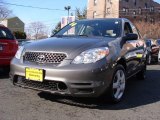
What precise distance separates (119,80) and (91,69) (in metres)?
1.05

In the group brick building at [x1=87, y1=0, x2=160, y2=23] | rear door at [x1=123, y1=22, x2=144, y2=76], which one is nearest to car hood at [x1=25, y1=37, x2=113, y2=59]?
rear door at [x1=123, y1=22, x2=144, y2=76]

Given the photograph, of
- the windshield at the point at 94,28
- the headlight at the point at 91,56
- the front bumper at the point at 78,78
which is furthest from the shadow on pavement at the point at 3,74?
the headlight at the point at 91,56

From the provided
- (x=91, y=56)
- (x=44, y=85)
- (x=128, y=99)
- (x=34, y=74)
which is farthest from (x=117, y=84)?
(x=34, y=74)

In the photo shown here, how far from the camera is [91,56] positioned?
5008mm

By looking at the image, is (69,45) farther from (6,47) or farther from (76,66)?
(6,47)

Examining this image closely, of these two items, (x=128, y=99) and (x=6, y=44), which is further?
(x=6, y=44)

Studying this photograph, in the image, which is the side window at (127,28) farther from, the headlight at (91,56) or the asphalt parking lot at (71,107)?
the headlight at (91,56)

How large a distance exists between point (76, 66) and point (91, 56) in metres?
0.30

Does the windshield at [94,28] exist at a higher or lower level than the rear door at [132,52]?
higher

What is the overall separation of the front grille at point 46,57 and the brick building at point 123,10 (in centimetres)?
5095

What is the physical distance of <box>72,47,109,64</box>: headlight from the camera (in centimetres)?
496

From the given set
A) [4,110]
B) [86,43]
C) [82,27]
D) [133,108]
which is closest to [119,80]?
[133,108]

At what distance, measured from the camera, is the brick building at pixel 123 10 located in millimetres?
55844

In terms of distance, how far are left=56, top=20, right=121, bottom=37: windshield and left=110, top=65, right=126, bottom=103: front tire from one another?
795 millimetres
